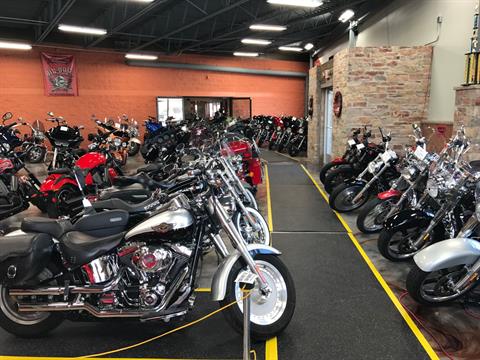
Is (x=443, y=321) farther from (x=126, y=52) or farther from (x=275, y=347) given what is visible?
(x=126, y=52)

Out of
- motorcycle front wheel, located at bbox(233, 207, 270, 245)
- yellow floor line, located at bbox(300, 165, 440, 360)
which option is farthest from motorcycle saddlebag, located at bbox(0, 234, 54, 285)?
yellow floor line, located at bbox(300, 165, 440, 360)

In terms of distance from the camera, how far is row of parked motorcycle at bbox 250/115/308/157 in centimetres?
1295

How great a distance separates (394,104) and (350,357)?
Result: 6.18 metres

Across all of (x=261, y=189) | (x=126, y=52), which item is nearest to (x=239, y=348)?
(x=261, y=189)

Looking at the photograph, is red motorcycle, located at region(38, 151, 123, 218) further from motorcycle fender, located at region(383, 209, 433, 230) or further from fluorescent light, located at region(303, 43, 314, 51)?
fluorescent light, located at region(303, 43, 314, 51)

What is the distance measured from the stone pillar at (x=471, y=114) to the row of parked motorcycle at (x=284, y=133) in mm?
6848

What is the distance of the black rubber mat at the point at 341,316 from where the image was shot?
8.65ft

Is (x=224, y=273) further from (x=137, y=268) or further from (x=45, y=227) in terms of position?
(x=45, y=227)

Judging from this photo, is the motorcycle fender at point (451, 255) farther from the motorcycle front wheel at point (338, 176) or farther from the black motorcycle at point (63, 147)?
the black motorcycle at point (63, 147)

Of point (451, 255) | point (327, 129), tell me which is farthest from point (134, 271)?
point (327, 129)

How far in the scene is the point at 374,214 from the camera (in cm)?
491

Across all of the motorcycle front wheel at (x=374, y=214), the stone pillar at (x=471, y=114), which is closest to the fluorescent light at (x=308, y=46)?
the stone pillar at (x=471, y=114)

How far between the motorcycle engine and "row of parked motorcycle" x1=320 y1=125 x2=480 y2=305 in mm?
1835

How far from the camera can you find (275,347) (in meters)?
2.67
